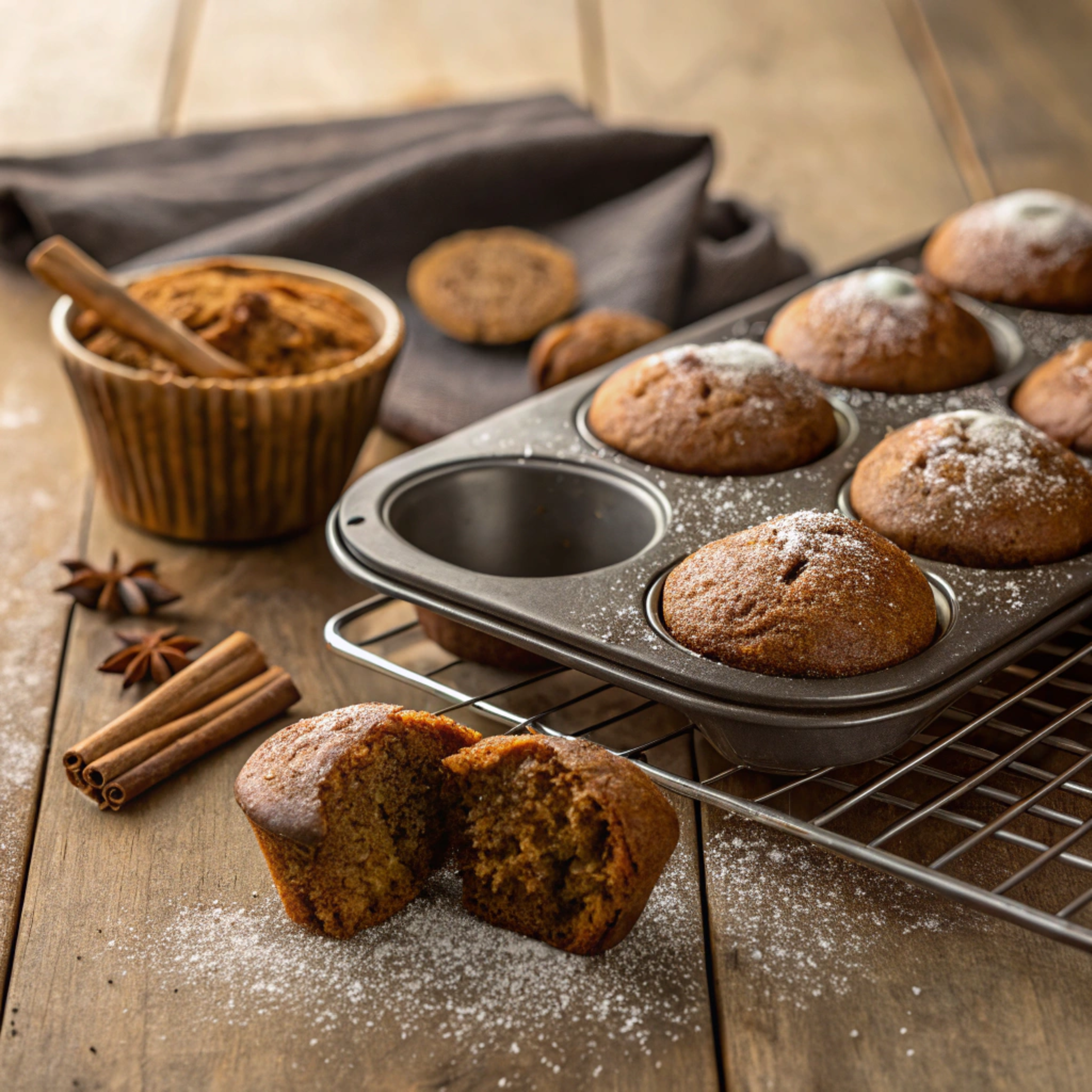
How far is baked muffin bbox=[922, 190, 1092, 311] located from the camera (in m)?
2.34

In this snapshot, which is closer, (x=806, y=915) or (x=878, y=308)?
(x=806, y=915)

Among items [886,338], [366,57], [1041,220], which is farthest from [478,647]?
[366,57]

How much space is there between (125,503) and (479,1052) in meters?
1.26

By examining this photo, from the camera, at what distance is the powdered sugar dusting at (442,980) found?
1288mm

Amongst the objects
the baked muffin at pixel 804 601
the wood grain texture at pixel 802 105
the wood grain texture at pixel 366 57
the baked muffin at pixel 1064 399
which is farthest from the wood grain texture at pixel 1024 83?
the baked muffin at pixel 804 601

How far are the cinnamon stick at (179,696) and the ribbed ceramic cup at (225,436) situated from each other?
0.32 metres

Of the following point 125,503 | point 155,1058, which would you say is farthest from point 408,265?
point 155,1058

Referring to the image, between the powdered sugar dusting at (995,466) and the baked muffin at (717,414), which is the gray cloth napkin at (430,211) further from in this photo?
the powdered sugar dusting at (995,466)

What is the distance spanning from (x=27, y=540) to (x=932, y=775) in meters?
1.51

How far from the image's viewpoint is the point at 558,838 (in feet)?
4.48

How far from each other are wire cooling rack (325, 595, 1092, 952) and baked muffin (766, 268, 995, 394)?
1.58ft

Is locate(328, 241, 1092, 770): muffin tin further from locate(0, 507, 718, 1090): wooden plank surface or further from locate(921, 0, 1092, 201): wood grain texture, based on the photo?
locate(921, 0, 1092, 201): wood grain texture

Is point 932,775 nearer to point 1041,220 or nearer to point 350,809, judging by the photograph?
point 350,809

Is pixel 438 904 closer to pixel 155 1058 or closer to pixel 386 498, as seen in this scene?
pixel 155 1058
